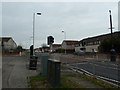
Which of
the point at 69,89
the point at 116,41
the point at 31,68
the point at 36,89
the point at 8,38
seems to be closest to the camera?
the point at 69,89

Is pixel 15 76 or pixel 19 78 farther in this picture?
pixel 15 76

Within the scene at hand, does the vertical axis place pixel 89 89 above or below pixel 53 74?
below

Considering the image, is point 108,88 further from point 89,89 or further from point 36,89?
point 36,89

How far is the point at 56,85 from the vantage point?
27.3ft

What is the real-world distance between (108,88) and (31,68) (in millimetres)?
10085

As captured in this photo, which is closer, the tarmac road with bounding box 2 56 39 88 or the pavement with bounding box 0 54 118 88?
the pavement with bounding box 0 54 118 88

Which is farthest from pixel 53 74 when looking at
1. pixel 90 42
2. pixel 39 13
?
pixel 90 42

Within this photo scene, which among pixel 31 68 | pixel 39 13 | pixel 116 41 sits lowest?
pixel 31 68

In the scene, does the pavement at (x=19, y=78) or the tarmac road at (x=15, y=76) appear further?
the tarmac road at (x=15, y=76)

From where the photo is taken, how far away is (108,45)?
43.4m

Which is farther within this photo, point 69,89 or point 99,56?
point 99,56

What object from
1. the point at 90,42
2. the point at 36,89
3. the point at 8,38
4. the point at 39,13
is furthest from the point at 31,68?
the point at 8,38

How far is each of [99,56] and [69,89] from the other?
2882cm

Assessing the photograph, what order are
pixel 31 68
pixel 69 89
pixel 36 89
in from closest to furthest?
pixel 69 89 < pixel 36 89 < pixel 31 68
